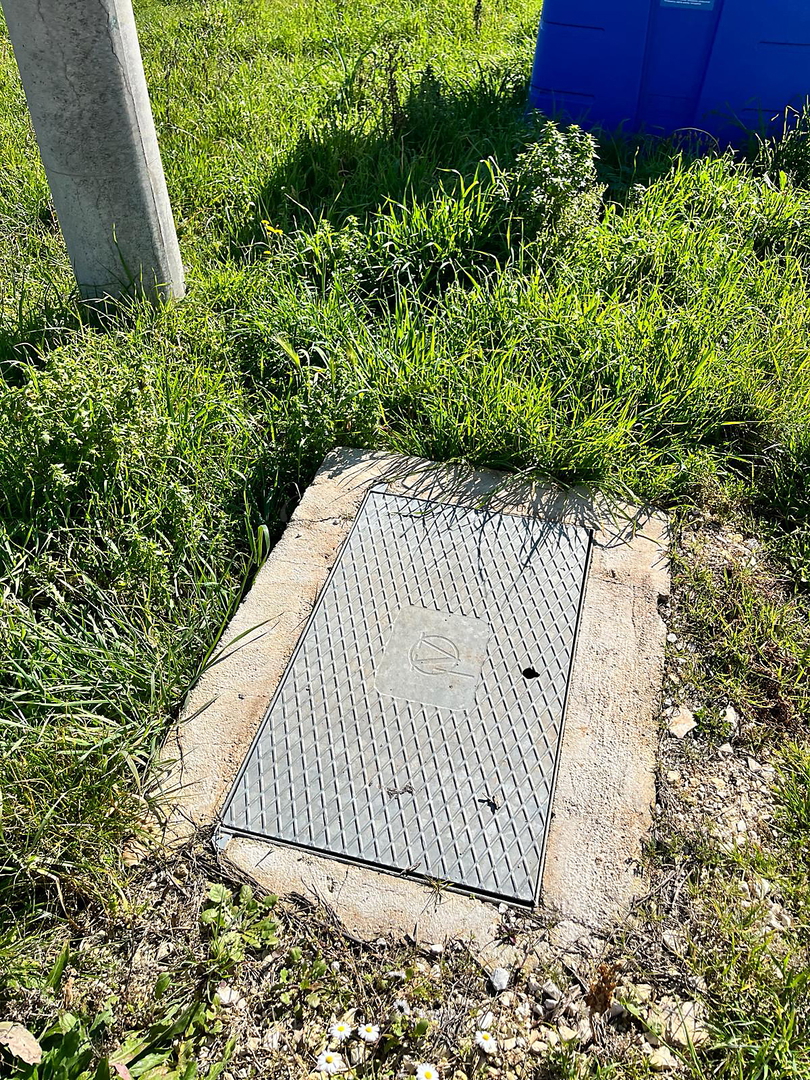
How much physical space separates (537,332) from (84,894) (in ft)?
7.25

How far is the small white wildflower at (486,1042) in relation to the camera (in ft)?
5.28

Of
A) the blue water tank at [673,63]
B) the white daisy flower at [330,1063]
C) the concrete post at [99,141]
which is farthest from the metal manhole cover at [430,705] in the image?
the blue water tank at [673,63]

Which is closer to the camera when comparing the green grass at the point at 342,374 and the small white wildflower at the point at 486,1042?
the small white wildflower at the point at 486,1042

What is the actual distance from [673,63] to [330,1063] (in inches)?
162

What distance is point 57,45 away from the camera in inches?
105

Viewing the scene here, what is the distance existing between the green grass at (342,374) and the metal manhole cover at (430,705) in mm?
297

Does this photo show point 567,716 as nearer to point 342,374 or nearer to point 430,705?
point 430,705

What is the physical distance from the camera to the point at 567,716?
2115 mm

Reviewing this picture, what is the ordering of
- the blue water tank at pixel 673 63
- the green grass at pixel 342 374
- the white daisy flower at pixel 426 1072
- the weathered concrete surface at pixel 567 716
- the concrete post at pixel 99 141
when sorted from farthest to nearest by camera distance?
the blue water tank at pixel 673 63 → the concrete post at pixel 99 141 → the green grass at pixel 342 374 → the weathered concrete surface at pixel 567 716 → the white daisy flower at pixel 426 1072

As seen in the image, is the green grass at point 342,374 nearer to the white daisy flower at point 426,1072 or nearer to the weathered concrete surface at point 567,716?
the weathered concrete surface at point 567,716

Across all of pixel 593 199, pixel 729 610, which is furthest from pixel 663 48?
pixel 729 610

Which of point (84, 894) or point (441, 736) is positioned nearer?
point (84, 894)

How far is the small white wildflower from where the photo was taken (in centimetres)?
161

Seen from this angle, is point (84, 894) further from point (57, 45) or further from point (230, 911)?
point (57, 45)
